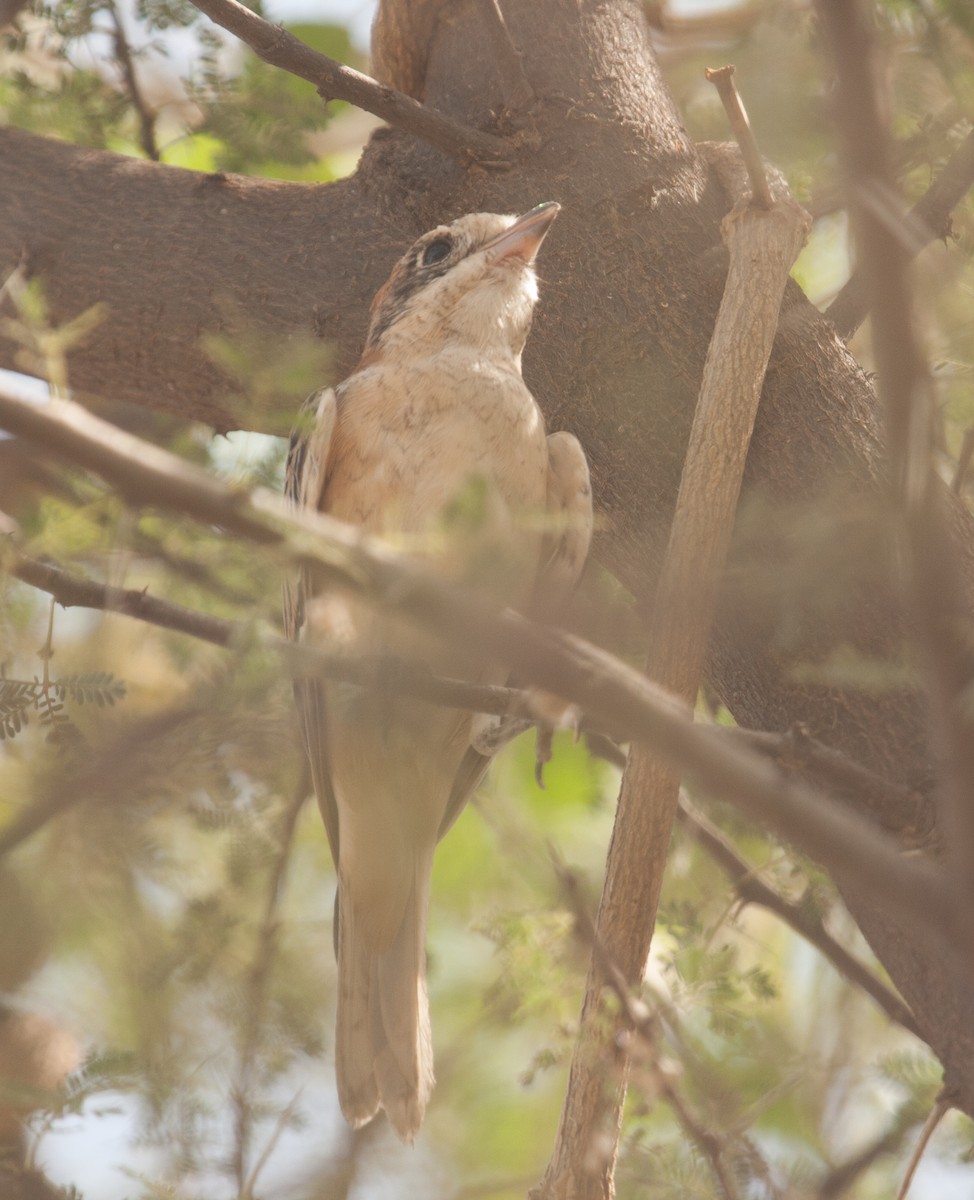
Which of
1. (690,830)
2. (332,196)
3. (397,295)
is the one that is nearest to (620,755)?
(690,830)

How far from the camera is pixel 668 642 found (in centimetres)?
284

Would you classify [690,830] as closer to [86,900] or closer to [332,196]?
[86,900]

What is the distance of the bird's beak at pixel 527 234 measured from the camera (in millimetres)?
3887

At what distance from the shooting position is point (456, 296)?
14.2ft

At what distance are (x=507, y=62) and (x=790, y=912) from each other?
277 cm

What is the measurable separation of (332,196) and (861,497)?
2.16 meters

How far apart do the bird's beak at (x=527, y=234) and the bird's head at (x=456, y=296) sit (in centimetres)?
9

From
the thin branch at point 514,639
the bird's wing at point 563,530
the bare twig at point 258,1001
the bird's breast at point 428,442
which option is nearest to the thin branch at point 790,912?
the bird's wing at point 563,530

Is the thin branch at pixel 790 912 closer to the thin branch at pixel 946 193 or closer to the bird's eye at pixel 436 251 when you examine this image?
the thin branch at pixel 946 193

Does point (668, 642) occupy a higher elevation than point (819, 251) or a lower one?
lower

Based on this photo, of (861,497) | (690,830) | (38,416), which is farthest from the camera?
(690,830)

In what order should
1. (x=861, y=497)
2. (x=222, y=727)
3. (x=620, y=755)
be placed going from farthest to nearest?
(x=620, y=755) < (x=861, y=497) < (x=222, y=727)

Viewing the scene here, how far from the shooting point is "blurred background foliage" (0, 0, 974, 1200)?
3107 millimetres

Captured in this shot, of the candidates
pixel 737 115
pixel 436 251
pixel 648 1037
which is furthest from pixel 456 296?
pixel 648 1037
